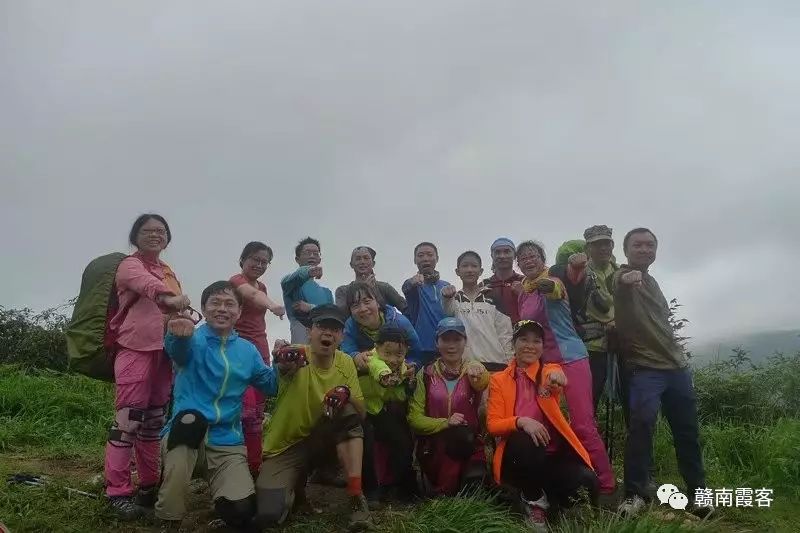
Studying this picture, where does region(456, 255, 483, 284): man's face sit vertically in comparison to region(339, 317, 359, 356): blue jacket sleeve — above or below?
above

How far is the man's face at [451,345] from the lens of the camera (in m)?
4.65

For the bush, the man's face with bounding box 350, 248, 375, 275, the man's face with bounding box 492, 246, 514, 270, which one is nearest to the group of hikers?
the man's face with bounding box 492, 246, 514, 270

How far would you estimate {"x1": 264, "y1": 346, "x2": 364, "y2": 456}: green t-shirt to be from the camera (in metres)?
4.18

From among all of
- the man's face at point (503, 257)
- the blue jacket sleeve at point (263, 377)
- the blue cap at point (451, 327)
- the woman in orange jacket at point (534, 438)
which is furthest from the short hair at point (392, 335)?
the man's face at point (503, 257)

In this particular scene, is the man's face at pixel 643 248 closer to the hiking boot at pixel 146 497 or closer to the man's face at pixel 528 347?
the man's face at pixel 528 347

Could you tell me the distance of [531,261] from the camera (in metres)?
5.15

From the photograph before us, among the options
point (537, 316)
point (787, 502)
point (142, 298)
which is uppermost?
point (142, 298)

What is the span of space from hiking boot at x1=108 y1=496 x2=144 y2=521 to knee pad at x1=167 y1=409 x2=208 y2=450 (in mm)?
680

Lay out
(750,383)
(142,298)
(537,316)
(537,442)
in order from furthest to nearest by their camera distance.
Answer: (750,383) < (537,316) < (142,298) < (537,442)

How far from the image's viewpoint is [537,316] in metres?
5.11

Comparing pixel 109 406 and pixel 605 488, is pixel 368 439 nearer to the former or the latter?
pixel 605 488

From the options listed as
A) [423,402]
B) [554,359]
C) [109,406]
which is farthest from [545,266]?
[109,406]

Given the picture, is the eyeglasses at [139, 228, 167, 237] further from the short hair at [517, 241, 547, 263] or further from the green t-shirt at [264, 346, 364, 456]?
the short hair at [517, 241, 547, 263]

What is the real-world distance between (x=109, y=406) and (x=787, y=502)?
860 centimetres
